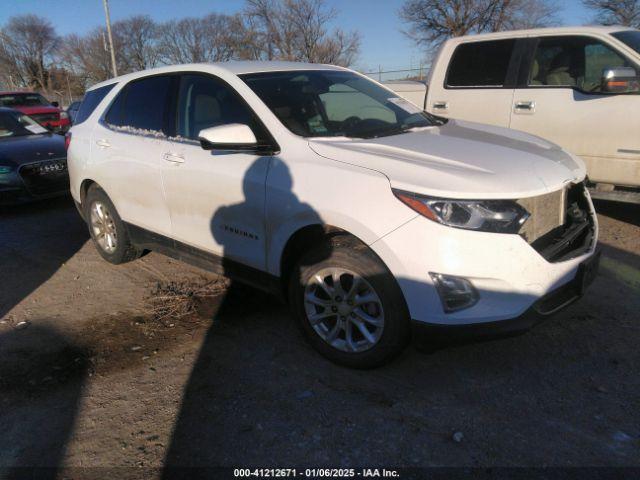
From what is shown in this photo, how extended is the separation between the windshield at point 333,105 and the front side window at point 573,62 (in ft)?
7.22

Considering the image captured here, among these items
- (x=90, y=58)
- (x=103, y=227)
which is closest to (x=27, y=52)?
(x=90, y=58)

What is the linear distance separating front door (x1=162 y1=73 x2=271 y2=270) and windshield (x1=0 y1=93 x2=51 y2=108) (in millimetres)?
14554

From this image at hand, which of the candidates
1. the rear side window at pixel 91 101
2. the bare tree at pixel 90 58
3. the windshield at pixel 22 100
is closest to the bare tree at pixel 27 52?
the bare tree at pixel 90 58

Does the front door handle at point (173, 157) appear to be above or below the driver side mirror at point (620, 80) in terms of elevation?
below

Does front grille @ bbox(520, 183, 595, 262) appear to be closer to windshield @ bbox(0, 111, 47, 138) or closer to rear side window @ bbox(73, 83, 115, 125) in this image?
rear side window @ bbox(73, 83, 115, 125)

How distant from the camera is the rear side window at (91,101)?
4.82 meters

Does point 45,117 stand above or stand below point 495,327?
above

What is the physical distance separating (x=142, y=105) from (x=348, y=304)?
258cm

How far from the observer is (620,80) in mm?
4750

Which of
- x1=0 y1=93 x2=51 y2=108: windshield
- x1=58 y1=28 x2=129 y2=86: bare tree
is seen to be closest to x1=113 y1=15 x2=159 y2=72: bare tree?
x1=58 y1=28 x2=129 y2=86: bare tree

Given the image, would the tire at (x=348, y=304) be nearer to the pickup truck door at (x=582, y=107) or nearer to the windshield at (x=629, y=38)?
the pickup truck door at (x=582, y=107)

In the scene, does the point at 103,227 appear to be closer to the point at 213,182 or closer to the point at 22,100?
the point at 213,182

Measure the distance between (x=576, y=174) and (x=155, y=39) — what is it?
6530 cm

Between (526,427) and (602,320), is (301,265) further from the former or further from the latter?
(602,320)
